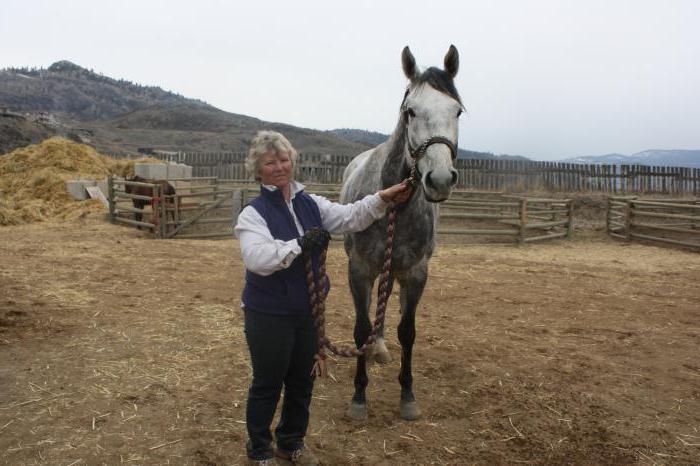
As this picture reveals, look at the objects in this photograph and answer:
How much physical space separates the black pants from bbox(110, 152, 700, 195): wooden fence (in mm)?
14803

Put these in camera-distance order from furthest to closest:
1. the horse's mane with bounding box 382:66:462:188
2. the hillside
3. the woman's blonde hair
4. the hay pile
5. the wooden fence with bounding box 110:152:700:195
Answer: the hillside < the wooden fence with bounding box 110:152:700:195 < the hay pile < the horse's mane with bounding box 382:66:462:188 < the woman's blonde hair

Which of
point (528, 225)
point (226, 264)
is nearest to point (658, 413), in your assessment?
point (226, 264)

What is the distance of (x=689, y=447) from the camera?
2.75 meters

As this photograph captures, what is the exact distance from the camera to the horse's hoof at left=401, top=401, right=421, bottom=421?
9.94 feet

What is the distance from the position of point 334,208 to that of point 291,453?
1.25 meters

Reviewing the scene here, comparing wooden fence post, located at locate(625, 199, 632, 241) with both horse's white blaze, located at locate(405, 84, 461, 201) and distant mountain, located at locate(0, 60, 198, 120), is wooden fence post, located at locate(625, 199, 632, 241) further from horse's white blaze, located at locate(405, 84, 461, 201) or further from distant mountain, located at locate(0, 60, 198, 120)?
distant mountain, located at locate(0, 60, 198, 120)

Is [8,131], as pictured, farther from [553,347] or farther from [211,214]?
[553,347]

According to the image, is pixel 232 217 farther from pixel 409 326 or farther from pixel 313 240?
pixel 313 240

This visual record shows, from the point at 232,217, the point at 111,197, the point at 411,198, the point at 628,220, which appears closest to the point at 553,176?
the point at 628,220

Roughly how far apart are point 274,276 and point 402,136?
1.21 metres

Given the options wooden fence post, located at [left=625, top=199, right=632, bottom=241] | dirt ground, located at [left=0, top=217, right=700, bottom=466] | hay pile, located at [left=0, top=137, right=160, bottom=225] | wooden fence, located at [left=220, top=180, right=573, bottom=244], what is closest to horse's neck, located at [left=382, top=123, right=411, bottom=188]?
dirt ground, located at [left=0, top=217, right=700, bottom=466]

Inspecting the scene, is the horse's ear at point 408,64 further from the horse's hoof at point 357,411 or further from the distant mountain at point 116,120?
the distant mountain at point 116,120

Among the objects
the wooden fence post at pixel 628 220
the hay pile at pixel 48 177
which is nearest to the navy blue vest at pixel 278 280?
the wooden fence post at pixel 628 220

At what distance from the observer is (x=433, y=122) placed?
7.90ft
